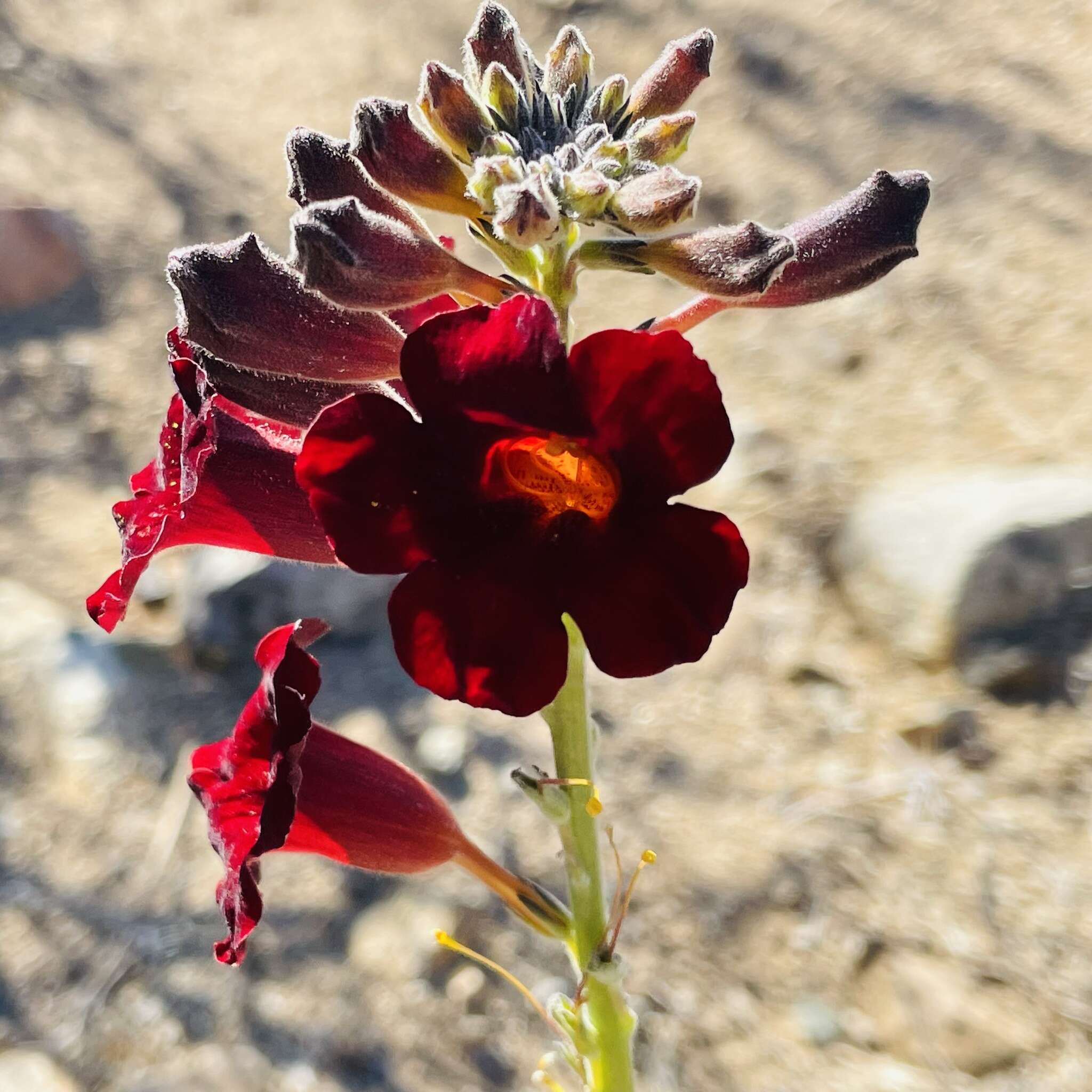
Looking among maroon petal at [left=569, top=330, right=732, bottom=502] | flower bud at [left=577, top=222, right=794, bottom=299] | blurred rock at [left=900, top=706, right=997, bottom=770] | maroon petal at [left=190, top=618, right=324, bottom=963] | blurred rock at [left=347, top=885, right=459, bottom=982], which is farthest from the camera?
blurred rock at [left=900, top=706, right=997, bottom=770]

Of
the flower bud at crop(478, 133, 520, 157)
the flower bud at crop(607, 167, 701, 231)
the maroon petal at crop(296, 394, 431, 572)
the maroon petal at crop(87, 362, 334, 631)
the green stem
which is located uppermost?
the flower bud at crop(478, 133, 520, 157)

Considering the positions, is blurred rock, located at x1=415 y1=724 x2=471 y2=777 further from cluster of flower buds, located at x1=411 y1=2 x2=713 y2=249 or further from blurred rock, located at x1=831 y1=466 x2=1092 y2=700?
cluster of flower buds, located at x1=411 y1=2 x2=713 y2=249

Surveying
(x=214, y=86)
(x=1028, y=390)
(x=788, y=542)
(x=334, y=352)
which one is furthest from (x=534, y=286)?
(x=214, y=86)

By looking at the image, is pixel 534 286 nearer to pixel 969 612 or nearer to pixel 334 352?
pixel 334 352

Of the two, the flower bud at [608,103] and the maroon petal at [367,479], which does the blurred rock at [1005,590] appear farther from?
the maroon petal at [367,479]

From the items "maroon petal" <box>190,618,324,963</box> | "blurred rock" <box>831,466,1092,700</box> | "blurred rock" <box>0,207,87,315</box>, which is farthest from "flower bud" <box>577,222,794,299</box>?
"blurred rock" <box>0,207,87,315</box>

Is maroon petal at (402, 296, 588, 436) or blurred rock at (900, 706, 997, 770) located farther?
blurred rock at (900, 706, 997, 770)
